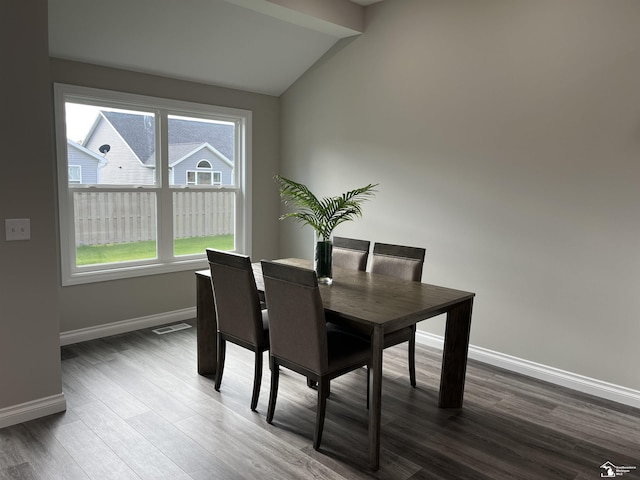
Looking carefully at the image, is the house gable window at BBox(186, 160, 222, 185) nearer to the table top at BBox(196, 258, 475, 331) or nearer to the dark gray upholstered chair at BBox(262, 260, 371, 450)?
the table top at BBox(196, 258, 475, 331)

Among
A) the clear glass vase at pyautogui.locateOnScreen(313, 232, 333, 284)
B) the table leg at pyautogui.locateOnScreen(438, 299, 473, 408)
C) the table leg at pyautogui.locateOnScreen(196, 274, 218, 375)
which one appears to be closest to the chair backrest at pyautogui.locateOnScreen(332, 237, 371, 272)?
the clear glass vase at pyautogui.locateOnScreen(313, 232, 333, 284)

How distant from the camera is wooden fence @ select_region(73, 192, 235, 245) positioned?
4180 mm

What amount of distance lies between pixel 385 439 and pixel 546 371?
157 centimetres

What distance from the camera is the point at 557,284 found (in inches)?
137

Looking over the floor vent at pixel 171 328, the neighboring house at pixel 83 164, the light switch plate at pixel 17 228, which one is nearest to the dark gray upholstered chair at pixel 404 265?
the floor vent at pixel 171 328

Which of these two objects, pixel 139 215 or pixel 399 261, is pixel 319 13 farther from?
pixel 139 215

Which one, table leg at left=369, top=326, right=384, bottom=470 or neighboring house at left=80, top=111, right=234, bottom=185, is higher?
neighboring house at left=80, top=111, right=234, bottom=185

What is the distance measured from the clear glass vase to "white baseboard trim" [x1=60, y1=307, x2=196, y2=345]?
2186mm

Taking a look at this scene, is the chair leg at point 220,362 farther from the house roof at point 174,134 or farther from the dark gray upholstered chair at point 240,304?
the house roof at point 174,134

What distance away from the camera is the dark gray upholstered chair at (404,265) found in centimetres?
337

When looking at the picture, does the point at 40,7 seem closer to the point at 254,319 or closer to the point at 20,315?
the point at 20,315

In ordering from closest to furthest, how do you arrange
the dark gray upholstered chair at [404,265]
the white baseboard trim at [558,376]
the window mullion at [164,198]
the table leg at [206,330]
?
the white baseboard trim at [558,376], the dark gray upholstered chair at [404,265], the table leg at [206,330], the window mullion at [164,198]

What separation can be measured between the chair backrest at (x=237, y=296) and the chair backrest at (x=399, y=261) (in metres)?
1.08

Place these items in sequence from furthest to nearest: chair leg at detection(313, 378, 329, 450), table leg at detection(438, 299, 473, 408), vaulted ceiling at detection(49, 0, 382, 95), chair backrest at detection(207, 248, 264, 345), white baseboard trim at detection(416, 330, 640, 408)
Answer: vaulted ceiling at detection(49, 0, 382, 95) < white baseboard trim at detection(416, 330, 640, 408) < table leg at detection(438, 299, 473, 408) < chair backrest at detection(207, 248, 264, 345) < chair leg at detection(313, 378, 329, 450)
